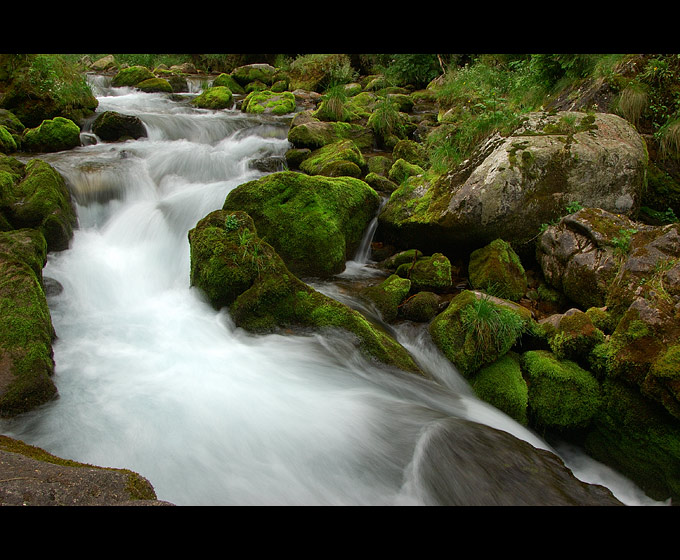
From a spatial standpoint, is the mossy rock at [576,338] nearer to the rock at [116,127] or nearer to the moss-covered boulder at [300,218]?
the moss-covered boulder at [300,218]

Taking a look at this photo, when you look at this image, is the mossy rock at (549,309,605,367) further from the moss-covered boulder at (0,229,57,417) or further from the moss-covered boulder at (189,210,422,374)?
the moss-covered boulder at (0,229,57,417)

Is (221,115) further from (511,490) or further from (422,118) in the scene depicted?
(511,490)

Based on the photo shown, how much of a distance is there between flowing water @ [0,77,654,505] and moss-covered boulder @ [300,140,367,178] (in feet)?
8.33

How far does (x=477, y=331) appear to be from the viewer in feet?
14.6

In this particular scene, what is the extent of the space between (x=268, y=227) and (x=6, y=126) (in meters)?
7.45

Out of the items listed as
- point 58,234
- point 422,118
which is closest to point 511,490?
point 58,234

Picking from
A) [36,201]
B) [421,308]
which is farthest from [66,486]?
[36,201]

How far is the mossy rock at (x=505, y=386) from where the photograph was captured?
4.12 metres

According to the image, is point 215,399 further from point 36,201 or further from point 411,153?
point 411,153

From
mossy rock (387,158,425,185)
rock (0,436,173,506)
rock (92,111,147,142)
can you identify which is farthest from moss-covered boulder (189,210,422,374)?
rock (92,111,147,142)

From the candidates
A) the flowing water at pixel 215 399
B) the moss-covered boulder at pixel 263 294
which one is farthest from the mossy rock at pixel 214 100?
the moss-covered boulder at pixel 263 294

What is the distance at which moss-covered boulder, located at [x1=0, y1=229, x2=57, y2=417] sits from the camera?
11.2 feet

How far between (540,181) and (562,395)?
315 cm

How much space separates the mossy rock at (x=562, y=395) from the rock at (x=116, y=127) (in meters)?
11.0
